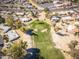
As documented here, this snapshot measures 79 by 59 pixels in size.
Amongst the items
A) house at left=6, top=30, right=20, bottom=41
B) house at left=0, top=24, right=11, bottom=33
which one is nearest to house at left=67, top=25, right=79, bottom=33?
house at left=6, top=30, right=20, bottom=41

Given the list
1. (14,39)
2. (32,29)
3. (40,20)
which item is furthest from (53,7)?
(14,39)

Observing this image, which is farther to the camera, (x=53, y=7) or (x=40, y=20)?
(x=53, y=7)

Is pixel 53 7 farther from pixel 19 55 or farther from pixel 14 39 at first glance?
pixel 19 55

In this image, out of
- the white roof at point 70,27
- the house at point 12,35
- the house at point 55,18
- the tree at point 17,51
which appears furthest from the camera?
the house at point 55,18

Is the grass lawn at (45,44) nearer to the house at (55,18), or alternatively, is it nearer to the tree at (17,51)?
the house at (55,18)

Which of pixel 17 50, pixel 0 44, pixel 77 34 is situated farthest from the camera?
pixel 77 34

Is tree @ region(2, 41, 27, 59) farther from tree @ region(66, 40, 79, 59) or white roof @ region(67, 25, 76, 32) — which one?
white roof @ region(67, 25, 76, 32)

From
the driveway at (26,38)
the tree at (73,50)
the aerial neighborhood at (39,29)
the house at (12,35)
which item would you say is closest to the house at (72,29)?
the aerial neighborhood at (39,29)
